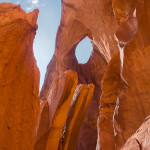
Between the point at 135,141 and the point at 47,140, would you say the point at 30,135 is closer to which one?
the point at 135,141

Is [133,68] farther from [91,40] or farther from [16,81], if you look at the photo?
[91,40]

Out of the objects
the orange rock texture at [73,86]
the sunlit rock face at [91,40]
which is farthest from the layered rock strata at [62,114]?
the sunlit rock face at [91,40]

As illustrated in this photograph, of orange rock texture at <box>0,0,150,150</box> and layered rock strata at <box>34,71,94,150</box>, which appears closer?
orange rock texture at <box>0,0,150,150</box>

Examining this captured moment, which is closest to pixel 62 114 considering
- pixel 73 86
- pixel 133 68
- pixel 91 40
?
pixel 73 86

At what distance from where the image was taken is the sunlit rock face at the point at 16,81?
2637mm

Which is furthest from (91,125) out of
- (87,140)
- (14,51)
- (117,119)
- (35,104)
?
(14,51)

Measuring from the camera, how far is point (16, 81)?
2977mm

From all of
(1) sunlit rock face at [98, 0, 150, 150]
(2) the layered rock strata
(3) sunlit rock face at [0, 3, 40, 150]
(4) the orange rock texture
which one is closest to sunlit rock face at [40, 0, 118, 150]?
(4) the orange rock texture

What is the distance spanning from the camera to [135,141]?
1.57 metres

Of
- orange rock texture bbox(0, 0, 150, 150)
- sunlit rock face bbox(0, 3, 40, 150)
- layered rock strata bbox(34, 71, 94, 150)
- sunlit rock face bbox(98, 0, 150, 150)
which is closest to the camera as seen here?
sunlit rock face bbox(0, 3, 40, 150)

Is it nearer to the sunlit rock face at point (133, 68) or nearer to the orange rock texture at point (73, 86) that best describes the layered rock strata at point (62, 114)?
the orange rock texture at point (73, 86)

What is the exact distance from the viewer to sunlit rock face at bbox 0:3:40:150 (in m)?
2.64

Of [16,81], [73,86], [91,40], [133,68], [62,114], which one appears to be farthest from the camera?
[91,40]

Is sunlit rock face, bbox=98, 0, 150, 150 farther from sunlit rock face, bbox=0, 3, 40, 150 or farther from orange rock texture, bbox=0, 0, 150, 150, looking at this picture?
sunlit rock face, bbox=0, 3, 40, 150
